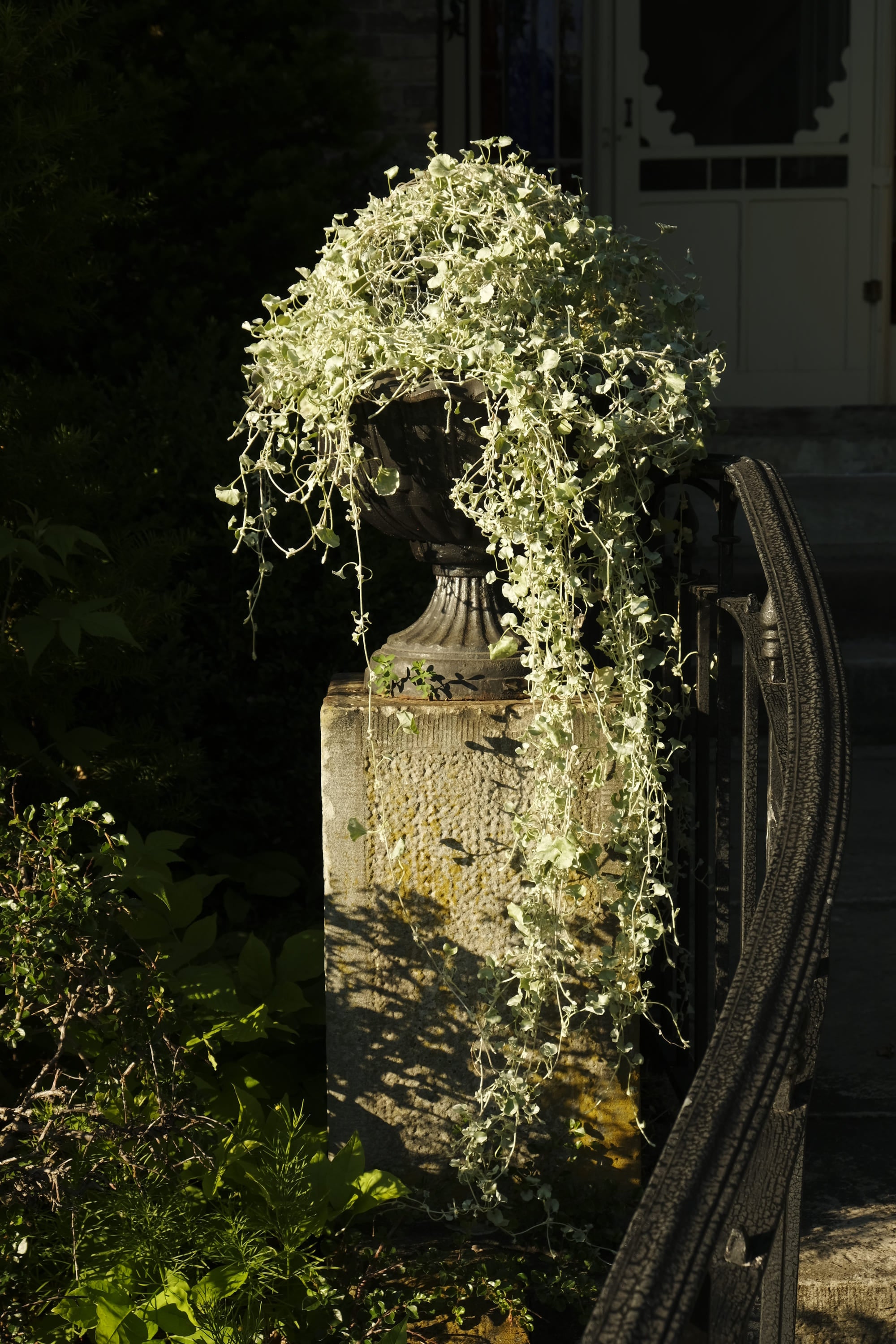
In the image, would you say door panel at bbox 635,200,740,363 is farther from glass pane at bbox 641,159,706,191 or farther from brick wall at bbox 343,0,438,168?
brick wall at bbox 343,0,438,168

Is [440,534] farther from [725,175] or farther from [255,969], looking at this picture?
[725,175]

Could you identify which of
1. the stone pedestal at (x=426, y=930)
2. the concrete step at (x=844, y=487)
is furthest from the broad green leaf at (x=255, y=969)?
the concrete step at (x=844, y=487)

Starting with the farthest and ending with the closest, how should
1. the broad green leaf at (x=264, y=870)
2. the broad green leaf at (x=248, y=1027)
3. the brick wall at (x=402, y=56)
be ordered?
the brick wall at (x=402, y=56)
the broad green leaf at (x=264, y=870)
the broad green leaf at (x=248, y=1027)

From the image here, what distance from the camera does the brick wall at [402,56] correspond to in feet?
18.0

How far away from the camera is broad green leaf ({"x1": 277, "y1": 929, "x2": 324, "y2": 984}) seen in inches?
86.3

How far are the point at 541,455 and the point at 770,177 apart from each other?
A: 5.28 metres

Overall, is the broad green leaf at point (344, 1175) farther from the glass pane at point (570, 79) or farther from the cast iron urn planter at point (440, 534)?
the glass pane at point (570, 79)

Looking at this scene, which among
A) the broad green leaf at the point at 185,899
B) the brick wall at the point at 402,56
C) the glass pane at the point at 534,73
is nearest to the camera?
the broad green leaf at the point at 185,899

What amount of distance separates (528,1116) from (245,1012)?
1.70 feet

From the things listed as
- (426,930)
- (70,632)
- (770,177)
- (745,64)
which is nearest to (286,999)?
(426,930)

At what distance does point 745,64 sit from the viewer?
6141 mm

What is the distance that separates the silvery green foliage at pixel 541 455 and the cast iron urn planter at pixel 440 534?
0.04 m

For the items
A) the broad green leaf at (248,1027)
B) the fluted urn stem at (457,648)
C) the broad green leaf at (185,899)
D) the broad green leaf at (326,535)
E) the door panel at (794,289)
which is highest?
the door panel at (794,289)

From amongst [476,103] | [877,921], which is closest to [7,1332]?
[877,921]
